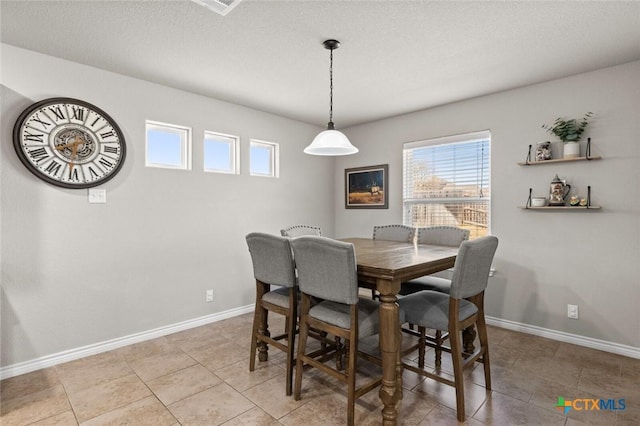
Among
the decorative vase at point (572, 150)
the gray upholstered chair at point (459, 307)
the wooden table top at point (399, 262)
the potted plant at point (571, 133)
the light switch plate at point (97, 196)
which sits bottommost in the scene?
the gray upholstered chair at point (459, 307)

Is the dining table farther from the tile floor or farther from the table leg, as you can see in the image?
the tile floor

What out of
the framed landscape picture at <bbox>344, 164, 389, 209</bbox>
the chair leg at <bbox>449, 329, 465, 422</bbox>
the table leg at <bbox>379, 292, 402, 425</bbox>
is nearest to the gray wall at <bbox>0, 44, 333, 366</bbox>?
the framed landscape picture at <bbox>344, 164, 389, 209</bbox>

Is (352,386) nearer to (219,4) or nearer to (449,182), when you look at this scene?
(219,4)

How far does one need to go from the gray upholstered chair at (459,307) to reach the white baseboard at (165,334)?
1.36 m

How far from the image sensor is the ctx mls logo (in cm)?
197

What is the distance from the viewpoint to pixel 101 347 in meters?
2.80

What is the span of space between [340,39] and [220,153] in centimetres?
199

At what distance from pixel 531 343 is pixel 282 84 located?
3.33m

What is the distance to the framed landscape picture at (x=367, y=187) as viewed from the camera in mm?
4348

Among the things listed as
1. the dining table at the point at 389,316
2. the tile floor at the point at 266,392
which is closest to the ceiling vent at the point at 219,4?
the dining table at the point at 389,316

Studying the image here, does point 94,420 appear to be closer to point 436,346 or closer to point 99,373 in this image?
point 99,373

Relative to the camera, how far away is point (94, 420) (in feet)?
6.19

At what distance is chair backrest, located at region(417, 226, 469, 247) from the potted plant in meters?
1.13

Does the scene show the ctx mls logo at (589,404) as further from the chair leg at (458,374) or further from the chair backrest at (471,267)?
the chair backrest at (471,267)
